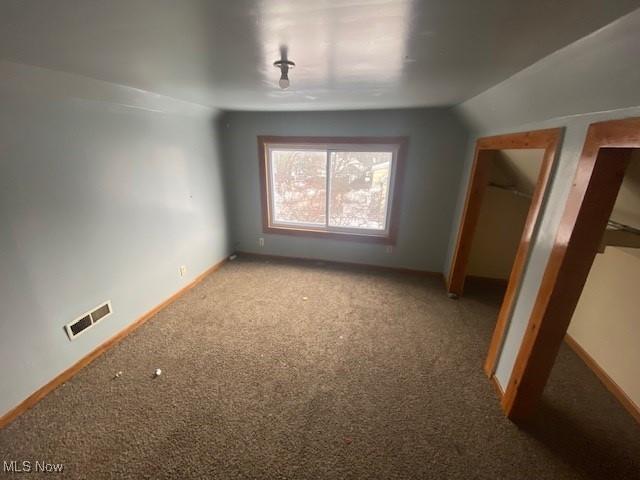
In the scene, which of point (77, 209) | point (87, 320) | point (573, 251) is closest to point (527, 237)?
point (573, 251)

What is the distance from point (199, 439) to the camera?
1.43m

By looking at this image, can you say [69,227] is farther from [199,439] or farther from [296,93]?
[296,93]

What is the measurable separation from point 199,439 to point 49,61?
214cm

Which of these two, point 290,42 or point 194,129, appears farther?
point 194,129

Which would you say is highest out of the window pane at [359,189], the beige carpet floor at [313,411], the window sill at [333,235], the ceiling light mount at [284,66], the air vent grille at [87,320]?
→ the ceiling light mount at [284,66]

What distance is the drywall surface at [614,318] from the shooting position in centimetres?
167

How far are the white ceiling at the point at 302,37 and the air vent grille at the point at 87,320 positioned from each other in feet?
5.17

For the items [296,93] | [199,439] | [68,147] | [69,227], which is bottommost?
[199,439]

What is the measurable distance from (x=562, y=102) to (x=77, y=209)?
2.86m

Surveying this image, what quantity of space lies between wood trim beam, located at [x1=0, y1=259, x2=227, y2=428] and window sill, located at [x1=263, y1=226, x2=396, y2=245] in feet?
4.60

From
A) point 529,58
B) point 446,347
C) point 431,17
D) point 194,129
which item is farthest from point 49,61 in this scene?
point 446,347

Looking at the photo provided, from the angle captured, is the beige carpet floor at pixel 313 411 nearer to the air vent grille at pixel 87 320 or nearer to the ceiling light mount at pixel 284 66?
the air vent grille at pixel 87 320

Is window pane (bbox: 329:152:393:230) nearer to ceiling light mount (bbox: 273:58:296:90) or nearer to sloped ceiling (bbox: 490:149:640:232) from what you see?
sloped ceiling (bbox: 490:149:640:232)

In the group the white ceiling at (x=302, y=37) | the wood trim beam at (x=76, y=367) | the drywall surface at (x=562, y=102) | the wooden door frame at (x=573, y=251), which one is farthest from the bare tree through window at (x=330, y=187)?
the wooden door frame at (x=573, y=251)
